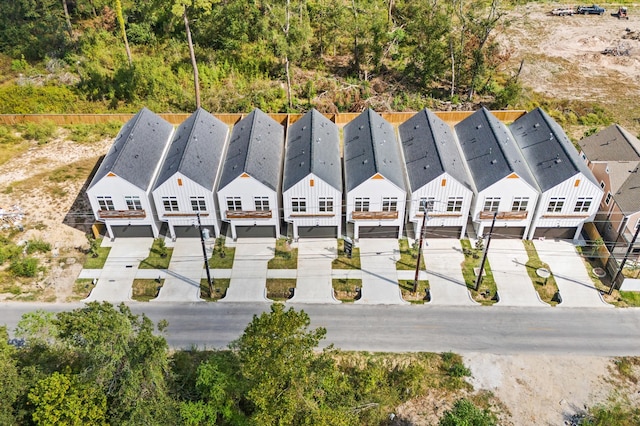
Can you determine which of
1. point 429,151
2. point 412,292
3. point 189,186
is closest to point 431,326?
point 412,292

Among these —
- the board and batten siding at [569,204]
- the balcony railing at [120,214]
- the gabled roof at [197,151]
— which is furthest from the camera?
the balcony railing at [120,214]

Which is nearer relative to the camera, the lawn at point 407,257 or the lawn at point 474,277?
the lawn at point 474,277

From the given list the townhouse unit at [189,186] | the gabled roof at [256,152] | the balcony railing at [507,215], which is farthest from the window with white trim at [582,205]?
the townhouse unit at [189,186]

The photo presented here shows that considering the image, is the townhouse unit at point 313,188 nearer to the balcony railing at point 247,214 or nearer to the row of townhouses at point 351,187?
the row of townhouses at point 351,187

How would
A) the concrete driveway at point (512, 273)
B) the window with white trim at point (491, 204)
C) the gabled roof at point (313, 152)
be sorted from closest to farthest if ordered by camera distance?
the concrete driveway at point (512, 273) < the gabled roof at point (313, 152) < the window with white trim at point (491, 204)

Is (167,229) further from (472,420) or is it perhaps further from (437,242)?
(472,420)

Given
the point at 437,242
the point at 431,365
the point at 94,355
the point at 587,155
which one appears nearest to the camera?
the point at 94,355

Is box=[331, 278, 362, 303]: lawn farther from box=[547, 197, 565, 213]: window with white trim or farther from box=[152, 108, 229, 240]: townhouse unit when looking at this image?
box=[547, 197, 565, 213]: window with white trim

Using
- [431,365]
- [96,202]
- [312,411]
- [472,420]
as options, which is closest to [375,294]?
[431,365]
